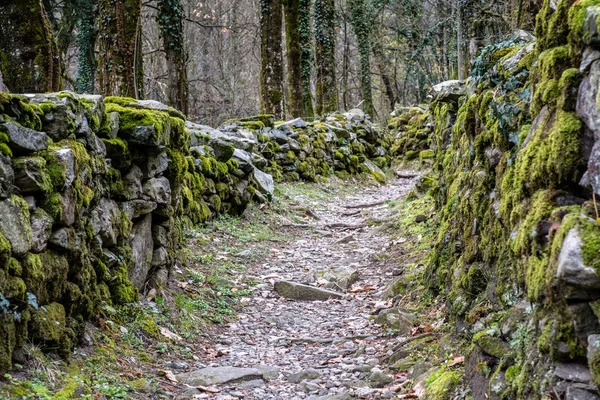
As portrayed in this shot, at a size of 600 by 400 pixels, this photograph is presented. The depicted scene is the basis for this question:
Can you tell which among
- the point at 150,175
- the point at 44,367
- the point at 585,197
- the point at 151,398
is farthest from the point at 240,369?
the point at 585,197

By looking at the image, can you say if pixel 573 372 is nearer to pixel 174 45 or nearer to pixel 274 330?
pixel 274 330

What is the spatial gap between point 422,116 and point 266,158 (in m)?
7.99

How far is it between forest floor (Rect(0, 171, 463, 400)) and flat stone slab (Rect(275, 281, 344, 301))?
0.02 metres

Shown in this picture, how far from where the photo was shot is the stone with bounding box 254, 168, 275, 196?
10.6 meters

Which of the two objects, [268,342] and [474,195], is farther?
[268,342]

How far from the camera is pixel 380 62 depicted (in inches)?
1067

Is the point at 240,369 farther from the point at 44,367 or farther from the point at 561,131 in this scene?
the point at 561,131

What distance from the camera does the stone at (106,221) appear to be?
4.56m


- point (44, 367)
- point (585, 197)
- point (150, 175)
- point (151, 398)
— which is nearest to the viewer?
point (585, 197)

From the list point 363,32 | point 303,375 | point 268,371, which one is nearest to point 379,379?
point 303,375

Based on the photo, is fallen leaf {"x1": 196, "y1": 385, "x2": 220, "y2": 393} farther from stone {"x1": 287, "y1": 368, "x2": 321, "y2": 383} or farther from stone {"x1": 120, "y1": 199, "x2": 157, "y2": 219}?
stone {"x1": 120, "y1": 199, "x2": 157, "y2": 219}

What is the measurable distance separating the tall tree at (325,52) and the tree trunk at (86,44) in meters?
7.39

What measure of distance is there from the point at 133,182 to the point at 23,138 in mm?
1932

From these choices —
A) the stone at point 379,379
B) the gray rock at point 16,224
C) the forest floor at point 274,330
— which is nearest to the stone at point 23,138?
the gray rock at point 16,224
